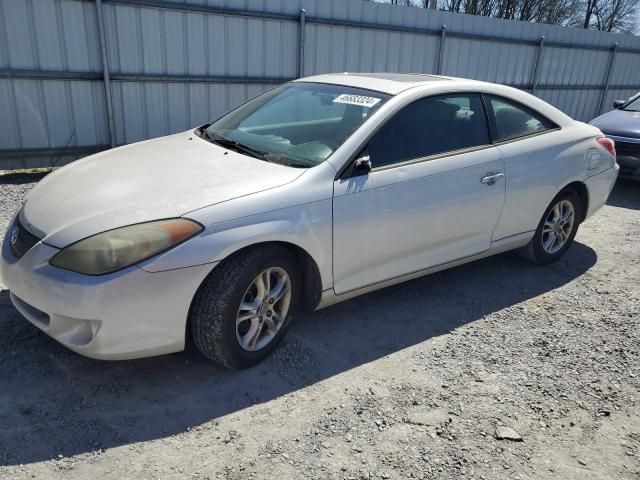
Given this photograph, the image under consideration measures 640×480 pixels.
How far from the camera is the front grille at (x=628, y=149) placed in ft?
25.2

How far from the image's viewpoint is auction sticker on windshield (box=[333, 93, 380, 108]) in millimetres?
3828

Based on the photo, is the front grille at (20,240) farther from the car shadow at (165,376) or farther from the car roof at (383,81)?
the car roof at (383,81)

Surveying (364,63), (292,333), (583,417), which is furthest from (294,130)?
(364,63)

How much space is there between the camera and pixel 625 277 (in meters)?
5.05

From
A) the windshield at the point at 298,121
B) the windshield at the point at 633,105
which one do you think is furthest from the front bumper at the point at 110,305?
the windshield at the point at 633,105

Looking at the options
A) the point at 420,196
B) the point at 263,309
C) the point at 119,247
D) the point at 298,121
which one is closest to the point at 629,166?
the point at 420,196

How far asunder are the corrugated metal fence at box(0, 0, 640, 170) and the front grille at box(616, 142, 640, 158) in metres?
4.05

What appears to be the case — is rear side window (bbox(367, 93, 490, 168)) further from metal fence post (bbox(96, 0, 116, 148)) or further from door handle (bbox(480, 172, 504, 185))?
metal fence post (bbox(96, 0, 116, 148))

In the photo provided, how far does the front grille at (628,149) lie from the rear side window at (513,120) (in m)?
3.66

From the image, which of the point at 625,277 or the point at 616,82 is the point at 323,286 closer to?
the point at 625,277

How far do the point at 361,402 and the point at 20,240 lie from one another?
6.68ft

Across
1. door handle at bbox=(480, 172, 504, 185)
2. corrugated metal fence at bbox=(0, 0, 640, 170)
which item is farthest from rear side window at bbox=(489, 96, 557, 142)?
corrugated metal fence at bbox=(0, 0, 640, 170)

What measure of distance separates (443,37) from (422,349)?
8.46 metres

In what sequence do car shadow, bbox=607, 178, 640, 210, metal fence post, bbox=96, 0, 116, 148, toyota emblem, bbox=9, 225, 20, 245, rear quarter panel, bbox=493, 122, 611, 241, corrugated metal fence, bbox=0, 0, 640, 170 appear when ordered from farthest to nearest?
car shadow, bbox=607, 178, 640, 210, metal fence post, bbox=96, 0, 116, 148, corrugated metal fence, bbox=0, 0, 640, 170, rear quarter panel, bbox=493, 122, 611, 241, toyota emblem, bbox=9, 225, 20, 245
